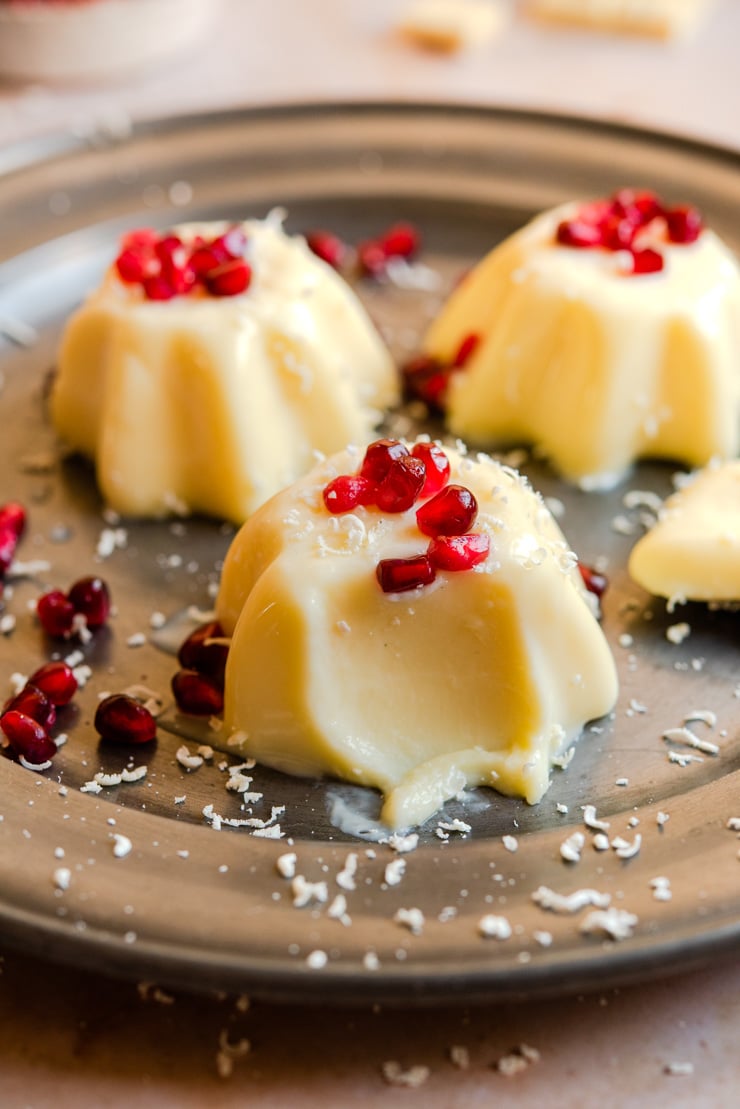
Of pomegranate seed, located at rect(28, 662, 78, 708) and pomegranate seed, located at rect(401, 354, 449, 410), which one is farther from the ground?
pomegranate seed, located at rect(401, 354, 449, 410)

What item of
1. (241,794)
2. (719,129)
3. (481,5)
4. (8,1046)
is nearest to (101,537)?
(241,794)

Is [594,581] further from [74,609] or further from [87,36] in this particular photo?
[87,36]

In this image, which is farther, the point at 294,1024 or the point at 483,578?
the point at 483,578

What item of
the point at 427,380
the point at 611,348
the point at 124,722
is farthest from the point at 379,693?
the point at 427,380

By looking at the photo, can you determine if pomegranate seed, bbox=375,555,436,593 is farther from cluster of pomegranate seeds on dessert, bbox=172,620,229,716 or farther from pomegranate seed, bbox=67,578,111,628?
pomegranate seed, bbox=67,578,111,628

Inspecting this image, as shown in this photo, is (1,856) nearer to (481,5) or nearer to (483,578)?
(483,578)

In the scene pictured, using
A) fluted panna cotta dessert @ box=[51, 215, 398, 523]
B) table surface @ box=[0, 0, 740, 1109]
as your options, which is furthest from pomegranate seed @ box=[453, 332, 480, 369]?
table surface @ box=[0, 0, 740, 1109]
